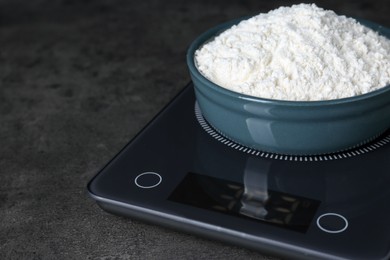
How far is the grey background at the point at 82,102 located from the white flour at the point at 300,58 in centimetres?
22

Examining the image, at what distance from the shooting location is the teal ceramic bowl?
77cm

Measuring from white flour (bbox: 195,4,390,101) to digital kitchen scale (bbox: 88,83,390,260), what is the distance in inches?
4.2

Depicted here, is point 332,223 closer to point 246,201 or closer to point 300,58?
point 246,201

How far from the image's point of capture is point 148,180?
2.74 ft

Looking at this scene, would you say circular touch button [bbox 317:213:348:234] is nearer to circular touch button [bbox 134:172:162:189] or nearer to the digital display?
the digital display

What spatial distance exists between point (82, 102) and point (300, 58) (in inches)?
20.4

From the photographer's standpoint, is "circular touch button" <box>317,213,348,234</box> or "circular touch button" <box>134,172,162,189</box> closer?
"circular touch button" <box>317,213,348,234</box>

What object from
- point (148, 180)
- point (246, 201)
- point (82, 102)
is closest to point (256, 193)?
point (246, 201)

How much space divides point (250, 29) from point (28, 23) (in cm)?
85

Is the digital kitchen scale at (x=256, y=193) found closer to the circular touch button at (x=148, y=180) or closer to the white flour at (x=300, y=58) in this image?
the circular touch button at (x=148, y=180)

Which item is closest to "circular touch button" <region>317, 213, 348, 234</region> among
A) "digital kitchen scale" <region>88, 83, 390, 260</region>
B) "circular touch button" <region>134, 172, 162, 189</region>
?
"digital kitchen scale" <region>88, 83, 390, 260</region>

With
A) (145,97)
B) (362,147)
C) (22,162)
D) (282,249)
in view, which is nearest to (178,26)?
(145,97)

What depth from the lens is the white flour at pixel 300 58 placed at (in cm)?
79

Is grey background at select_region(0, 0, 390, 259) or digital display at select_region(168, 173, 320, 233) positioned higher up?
digital display at select_region(168, 173, 320, 233)
